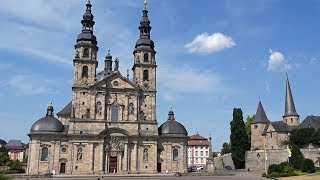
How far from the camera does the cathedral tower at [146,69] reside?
206 feet

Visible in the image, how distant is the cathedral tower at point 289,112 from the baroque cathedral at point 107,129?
28438 millimetres

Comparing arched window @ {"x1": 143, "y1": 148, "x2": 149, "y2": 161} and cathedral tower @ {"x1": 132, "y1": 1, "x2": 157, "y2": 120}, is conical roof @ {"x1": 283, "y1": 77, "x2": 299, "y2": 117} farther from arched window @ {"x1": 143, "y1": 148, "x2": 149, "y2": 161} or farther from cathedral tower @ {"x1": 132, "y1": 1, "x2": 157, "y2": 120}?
arched window @ {"x1": 143, "y1": 148, "x2": 149, "y2": 161}

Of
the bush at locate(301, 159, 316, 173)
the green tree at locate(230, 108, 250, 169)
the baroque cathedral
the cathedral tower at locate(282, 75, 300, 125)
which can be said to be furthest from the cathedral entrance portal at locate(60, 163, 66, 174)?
the cathedral tower at locate(282, 75, 300, 125)

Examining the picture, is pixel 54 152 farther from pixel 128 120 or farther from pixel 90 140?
pixel 128 120

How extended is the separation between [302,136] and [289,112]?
15.1 meters

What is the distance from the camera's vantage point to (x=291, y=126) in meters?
78.4

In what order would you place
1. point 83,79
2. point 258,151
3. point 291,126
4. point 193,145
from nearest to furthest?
point 83,79 < point 258,151 < point 291,126 < point 193,145

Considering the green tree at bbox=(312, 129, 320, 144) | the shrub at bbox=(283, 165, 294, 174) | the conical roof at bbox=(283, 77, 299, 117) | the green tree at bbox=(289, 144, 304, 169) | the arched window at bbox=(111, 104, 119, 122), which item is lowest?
the shrub at bbox=(283, 165, 294, 174)

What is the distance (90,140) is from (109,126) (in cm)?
370

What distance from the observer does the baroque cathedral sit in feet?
189

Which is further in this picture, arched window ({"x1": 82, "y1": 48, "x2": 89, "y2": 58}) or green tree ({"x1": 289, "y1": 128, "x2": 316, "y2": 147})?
green tree ({"x1": 289, "y1": 128, "x2": 316, "y2": 147})

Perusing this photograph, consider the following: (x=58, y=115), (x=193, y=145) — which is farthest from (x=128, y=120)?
(x=193, y=145)

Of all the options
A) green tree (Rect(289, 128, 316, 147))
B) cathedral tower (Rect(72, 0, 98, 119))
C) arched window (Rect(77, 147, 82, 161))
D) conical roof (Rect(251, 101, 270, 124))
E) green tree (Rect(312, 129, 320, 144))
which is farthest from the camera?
conical roof (Rect(251, 101, 270, 124))

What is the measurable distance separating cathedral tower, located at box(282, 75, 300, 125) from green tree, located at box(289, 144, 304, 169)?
20052 millimetres
